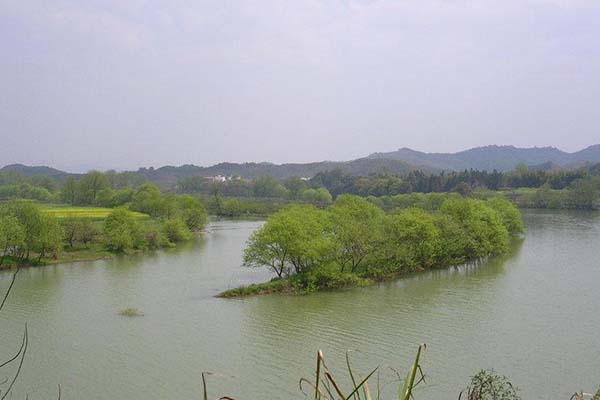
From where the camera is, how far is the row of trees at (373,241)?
2769 centimetres

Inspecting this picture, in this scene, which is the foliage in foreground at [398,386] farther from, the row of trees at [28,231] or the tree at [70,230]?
the tree at [70,230]

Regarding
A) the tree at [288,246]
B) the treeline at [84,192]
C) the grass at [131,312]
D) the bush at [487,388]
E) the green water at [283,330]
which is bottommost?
the green water at [283,330]

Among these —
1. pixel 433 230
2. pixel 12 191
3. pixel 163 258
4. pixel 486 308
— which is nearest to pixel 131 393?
pixel 486 308

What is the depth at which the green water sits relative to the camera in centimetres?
1554

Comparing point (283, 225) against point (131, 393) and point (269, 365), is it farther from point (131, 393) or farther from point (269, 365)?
point (131, 393)

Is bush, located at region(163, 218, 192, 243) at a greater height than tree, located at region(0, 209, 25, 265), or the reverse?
tree, located at region(0, 209, 25, 265)

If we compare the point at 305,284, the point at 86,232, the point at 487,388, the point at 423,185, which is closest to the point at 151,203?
the point at 86,232

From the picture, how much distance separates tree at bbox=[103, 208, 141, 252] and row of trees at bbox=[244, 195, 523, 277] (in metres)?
13.1

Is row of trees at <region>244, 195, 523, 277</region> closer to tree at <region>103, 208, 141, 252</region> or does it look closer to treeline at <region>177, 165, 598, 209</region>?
tree at <region>103, 208, 141, 252</region>

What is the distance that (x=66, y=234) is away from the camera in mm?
40562

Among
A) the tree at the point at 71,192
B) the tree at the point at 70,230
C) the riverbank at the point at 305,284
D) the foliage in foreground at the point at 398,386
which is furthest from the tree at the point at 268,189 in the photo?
the foliage in foreground at the point at 398,386

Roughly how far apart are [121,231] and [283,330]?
987 inches

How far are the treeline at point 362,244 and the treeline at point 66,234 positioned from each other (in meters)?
14.2

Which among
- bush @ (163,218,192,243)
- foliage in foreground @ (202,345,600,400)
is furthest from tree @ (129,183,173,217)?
foliage in foreground @ (202,345,600,400)
